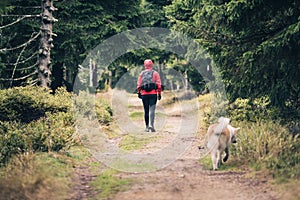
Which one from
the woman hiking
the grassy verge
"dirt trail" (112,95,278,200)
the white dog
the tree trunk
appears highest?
the tree trunk

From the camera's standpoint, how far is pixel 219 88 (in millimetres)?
21375

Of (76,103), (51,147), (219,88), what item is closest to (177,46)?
(219,88)

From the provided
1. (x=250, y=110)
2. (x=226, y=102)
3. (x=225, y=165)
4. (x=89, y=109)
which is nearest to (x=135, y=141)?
(x=250, y=110)

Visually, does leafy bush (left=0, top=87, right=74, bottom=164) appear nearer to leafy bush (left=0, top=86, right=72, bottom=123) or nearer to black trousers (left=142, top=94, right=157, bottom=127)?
leafy bush (left=0, top=86, right=72, bottom=123)

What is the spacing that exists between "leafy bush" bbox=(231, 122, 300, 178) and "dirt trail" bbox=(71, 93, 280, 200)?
20.1 inches

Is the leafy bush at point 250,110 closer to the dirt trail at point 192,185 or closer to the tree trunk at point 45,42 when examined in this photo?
the dirt trail at point 192,185

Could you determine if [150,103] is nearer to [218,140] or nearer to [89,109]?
[89,109]

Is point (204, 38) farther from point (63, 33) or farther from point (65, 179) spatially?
point (63, 33)

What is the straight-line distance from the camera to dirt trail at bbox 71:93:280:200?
8.33 metres

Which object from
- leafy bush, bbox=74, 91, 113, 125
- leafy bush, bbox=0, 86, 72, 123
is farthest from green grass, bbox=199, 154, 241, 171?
leafy bush, bbox=74, 91, 113, 125

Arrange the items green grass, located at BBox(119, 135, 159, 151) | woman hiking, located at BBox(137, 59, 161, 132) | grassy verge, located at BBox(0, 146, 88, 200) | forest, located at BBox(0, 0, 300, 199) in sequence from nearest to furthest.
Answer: grassy verge, located at BBox(0, 146, 88, 200) → forest, located at BBox(0, 0, 300, 199) → green grass, located at BBox(119, 135, 159, 151) → woman hiking, located at BBox(137, 59, 161, 132)

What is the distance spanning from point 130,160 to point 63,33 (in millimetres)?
11420

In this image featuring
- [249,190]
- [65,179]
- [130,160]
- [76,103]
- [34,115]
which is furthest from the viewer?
[76,103]

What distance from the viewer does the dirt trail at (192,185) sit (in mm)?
8328
